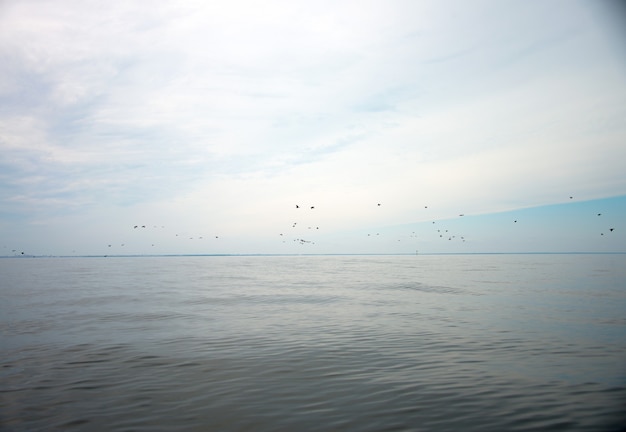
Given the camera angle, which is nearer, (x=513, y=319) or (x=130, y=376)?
(x=130, y=376)

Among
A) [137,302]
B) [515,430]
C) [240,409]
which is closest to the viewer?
[515,430]

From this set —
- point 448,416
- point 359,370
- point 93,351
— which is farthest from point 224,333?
point 448,416

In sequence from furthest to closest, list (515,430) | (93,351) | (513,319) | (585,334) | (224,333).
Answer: (513,319) → (224,333) → (585,334) → (93,351) → (515,430)

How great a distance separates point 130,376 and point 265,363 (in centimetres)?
485

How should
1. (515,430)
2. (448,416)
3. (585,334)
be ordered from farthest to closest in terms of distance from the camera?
(585,334) < (448,416) < (515,430)

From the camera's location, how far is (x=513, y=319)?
22.3 meters

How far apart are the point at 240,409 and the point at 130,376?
5.24 meters

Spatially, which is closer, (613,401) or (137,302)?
(613,401)

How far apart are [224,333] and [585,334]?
63.2ft

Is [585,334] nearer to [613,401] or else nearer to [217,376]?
[613,401]

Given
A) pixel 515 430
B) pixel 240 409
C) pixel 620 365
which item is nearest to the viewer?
pixel 515 430

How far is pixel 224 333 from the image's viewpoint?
63.3ft

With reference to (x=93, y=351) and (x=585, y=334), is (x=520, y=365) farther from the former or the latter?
(x=93, y=351)

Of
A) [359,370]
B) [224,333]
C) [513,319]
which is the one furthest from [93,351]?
[513,319]
